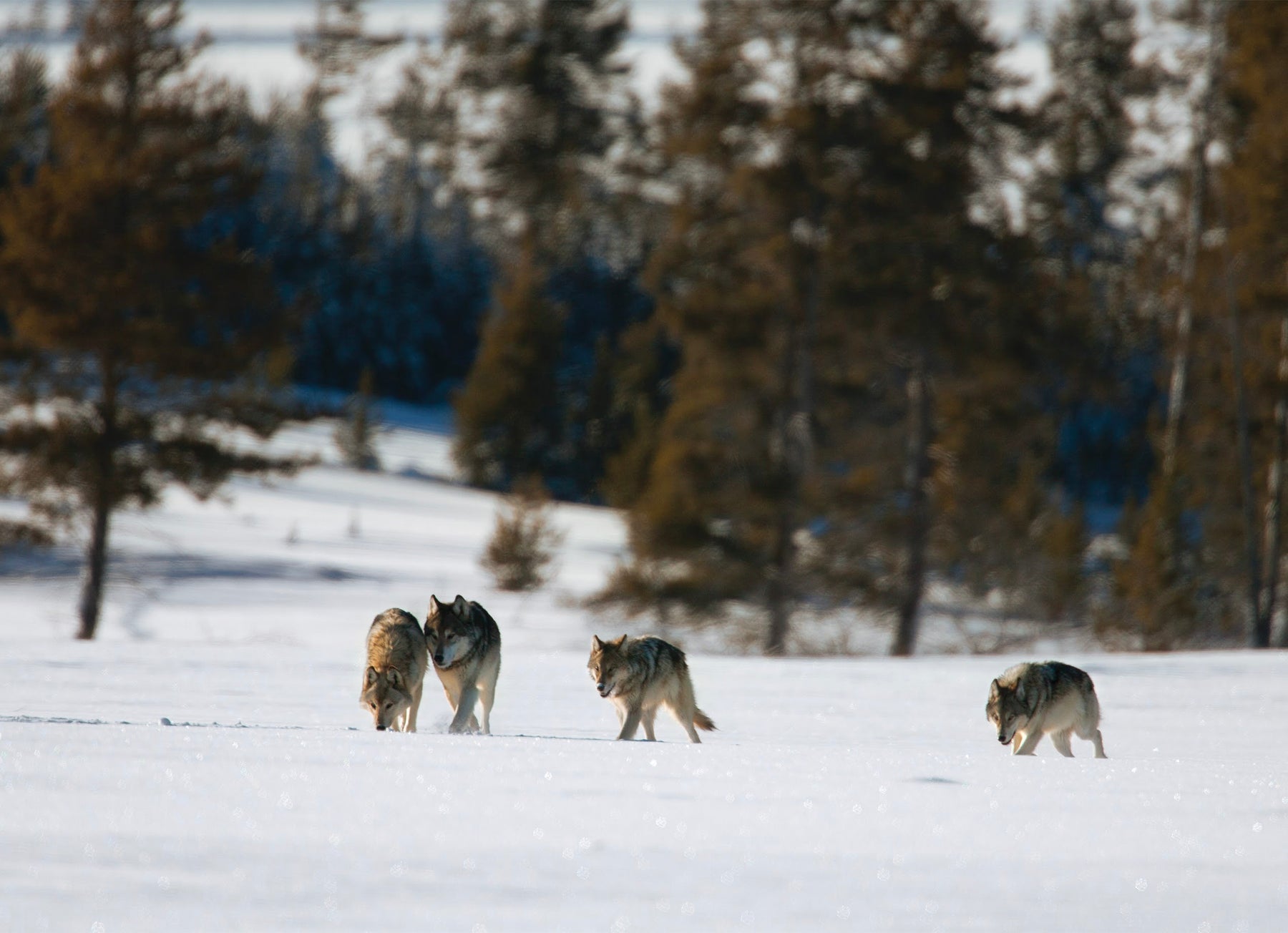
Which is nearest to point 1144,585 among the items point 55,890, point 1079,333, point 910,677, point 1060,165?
point 1079,333

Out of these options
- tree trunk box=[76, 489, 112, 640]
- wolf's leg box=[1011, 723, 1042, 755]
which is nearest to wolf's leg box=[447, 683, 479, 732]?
wolf's leg box=[1011, 723, 1042, 755]

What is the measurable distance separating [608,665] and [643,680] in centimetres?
29

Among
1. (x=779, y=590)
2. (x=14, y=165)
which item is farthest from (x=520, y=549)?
(x=14, y=165)

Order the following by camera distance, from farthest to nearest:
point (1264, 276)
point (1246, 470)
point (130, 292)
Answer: point (1264, 276) → point (1246, 470) → point (130, 292)

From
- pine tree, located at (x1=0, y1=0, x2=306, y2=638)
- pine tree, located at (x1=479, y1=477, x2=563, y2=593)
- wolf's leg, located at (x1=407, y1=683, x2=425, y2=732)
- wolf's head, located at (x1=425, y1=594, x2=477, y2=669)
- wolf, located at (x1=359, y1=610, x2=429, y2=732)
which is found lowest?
pine tree, located at (x1=479, y1=477, x2=563, y2=593)

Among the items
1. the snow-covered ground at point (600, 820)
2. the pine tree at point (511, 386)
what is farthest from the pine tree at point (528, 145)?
the snow-covered ground at point (600, 820)

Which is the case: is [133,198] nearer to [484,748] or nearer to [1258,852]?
[484,748]

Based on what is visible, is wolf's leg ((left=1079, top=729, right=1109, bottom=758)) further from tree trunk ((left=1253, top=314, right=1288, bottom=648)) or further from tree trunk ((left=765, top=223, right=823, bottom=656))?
tree trunk ((left=1253, top=314, right=1288, bottom=648))

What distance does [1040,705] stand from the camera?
7.32 m

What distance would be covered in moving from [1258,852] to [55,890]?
13.1ft

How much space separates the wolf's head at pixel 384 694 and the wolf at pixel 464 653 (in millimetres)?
234

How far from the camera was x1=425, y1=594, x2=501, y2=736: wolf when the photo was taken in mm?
6848

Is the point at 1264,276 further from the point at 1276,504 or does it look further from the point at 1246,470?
the point at 1276,504

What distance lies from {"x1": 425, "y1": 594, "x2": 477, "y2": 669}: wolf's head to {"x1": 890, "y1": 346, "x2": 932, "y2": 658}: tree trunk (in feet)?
46.7
